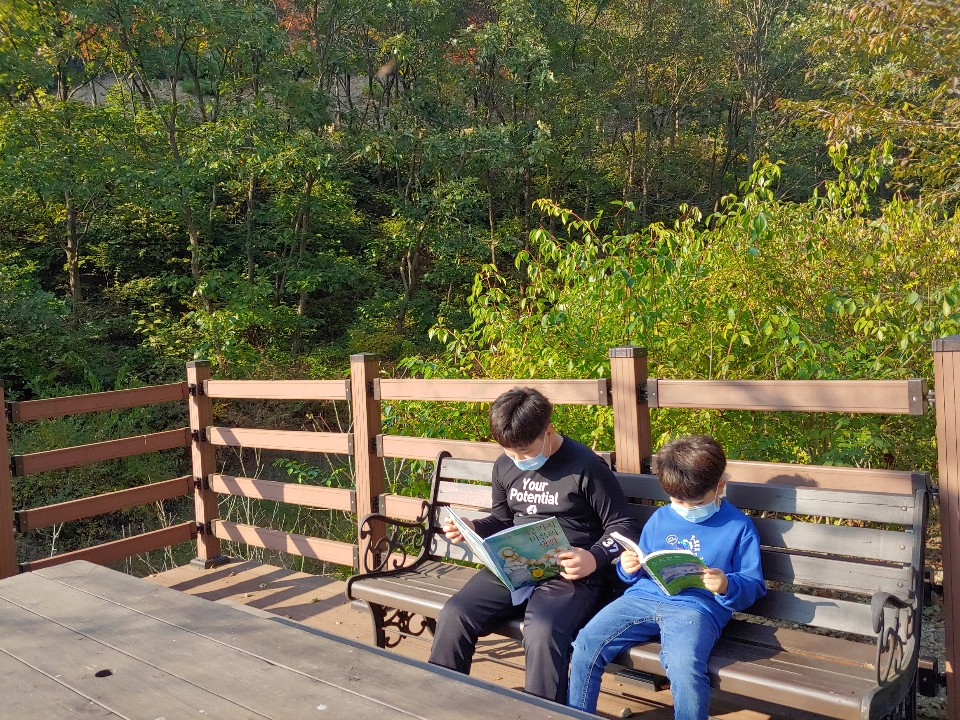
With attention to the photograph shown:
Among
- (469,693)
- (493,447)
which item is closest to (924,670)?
(469,693)

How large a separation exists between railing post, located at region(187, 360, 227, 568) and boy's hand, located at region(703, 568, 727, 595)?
3718mm

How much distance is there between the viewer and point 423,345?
14.8 meters

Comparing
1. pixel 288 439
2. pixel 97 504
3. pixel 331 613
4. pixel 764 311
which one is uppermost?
pixel 764 311

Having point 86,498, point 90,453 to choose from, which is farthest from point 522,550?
point 86,498

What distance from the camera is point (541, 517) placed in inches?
122

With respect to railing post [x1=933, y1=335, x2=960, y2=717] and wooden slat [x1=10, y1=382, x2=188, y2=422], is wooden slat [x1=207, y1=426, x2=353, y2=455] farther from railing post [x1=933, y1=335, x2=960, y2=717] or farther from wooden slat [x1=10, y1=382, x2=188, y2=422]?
railing post [x1=933, y1=335, x2=960, y2=717]

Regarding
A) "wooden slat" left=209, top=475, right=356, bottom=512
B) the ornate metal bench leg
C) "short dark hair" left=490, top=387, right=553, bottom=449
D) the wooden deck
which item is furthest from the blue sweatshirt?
"wooden slat" left=209, top=475, right=356, bottom=512

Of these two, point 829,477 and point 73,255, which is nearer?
point 829,477

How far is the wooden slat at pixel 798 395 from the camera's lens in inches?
106

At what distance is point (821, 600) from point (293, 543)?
10.2ft

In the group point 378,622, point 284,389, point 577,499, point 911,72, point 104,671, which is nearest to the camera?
point 104,671

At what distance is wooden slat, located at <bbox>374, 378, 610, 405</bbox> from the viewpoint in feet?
11.3

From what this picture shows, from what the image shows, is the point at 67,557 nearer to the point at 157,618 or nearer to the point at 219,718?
→ the point at 157,618

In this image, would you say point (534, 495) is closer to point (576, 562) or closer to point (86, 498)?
point (576, 562)
